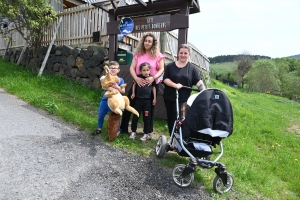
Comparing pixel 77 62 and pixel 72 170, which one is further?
pixel 77 62

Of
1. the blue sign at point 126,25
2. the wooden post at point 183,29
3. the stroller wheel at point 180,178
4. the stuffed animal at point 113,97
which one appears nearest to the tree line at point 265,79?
the blue sign at point 126,25

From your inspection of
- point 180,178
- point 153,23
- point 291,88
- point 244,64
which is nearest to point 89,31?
point 153,23

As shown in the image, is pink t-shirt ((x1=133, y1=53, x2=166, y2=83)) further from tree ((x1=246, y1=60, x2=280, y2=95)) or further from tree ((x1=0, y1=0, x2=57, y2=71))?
tree ((x1=246, y1=60, x2=280, y2=95))

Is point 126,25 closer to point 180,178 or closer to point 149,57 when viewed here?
point 149,57

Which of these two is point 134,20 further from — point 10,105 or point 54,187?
point 54,187

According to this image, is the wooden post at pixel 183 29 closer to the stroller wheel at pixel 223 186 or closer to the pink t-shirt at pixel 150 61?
the pink t-shirt at pixel 150 61

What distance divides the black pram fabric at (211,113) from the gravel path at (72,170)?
95cm

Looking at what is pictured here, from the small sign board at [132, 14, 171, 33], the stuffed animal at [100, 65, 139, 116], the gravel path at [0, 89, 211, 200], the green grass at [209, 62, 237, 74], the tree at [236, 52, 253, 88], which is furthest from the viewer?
the green grass at [209, 62, 237, 74]

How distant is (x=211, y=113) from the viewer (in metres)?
3.05

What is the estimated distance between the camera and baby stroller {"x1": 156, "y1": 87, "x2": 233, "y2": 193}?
119 inches

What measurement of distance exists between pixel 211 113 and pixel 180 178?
1001 millimetres

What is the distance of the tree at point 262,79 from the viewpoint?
47.8 metres

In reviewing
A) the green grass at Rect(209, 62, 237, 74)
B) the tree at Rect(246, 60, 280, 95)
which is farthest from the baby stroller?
the green grass at Rect(209, 62, 237, 74)

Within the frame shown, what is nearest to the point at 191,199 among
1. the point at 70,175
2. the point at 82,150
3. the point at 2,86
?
the point at 70,175
